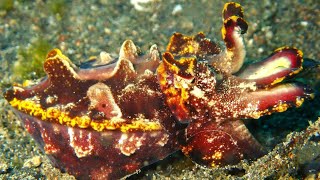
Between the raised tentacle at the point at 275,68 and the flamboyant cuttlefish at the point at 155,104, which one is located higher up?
the raised tentacle at the point at 275,68

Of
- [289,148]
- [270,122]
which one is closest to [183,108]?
[289,148]

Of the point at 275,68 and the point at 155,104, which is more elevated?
the point at 275,68

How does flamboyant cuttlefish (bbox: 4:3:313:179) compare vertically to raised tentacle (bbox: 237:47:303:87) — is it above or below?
below

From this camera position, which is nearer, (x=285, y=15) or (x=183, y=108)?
(x=183, y=108)

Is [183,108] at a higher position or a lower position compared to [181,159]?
higher

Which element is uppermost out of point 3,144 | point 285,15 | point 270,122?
point 285,15

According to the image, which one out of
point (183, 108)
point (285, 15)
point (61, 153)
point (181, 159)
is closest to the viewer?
point (183, 108)

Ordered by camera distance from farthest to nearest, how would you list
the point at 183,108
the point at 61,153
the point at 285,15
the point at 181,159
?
the point at 285,15 < the point at 181,159 < the point at 61,153 < the point at 183,108

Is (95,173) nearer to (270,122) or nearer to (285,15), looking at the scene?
(270,122)
